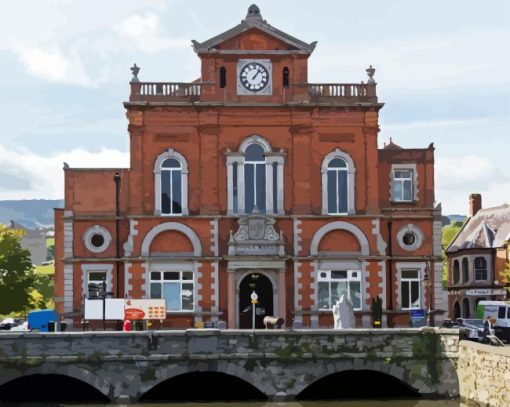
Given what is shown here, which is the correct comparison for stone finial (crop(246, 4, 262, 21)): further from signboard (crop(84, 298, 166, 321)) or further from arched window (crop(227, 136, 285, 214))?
signboard (crop(84, 298, 166, 321))

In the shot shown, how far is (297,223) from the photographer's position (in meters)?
54.4

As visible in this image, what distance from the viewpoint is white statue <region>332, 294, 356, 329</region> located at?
49969mm

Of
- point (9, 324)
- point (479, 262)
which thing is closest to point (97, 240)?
point (9, 324)

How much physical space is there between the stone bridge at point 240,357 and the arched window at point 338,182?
11008mm

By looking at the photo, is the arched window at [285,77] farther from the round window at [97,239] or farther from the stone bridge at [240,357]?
the stone bridge at [240,357]

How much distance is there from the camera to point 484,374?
135 feet

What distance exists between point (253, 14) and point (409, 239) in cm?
1328

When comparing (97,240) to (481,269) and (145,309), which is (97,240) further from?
(481,269)

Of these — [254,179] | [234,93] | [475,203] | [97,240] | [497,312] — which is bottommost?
[497,312]

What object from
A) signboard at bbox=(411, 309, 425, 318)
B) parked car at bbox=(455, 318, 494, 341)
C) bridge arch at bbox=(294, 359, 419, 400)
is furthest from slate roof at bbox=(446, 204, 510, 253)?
bridge arch at bbox=(294, 359, 419, 400)

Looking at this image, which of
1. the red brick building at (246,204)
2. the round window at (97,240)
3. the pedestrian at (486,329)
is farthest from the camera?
the round window at (97,240)

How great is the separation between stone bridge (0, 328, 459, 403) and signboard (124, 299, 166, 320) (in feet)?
16.1

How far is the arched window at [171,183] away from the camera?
178 ft

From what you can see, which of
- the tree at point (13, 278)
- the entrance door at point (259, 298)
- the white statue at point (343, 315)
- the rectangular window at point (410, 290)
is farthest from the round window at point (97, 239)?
the tree at point (13, 278)
